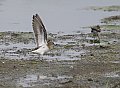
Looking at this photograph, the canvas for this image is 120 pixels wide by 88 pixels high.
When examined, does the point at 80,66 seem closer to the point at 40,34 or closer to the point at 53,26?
the point at 40,34

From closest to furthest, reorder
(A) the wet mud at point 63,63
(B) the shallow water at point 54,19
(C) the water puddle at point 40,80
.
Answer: (C) the water puddle at point 40,80, (A) the wet mud at point 63,63, (B) the shallow water at point 54,19

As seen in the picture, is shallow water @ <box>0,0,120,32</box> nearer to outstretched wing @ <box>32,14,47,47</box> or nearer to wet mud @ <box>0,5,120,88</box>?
wet mud @ <box>0,5,120,88</box>

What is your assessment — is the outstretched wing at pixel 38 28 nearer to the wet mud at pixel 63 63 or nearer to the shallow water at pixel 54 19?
the wet mud at pixel 63 63

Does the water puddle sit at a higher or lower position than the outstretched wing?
lower

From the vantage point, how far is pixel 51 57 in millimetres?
17391

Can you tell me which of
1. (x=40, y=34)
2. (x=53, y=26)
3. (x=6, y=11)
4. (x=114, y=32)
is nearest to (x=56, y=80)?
(x=40, y=34)

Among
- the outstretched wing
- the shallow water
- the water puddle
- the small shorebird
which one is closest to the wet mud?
the water puddle

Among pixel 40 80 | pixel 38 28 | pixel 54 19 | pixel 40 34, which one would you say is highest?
pixel 54 19

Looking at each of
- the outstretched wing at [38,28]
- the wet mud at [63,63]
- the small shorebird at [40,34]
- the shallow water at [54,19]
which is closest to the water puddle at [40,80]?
the wet mud at [63,63]

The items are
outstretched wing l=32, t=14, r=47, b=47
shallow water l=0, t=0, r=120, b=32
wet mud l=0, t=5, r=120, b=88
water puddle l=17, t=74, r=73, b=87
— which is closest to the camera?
water puddle l=17, t=74, r=73, b=87

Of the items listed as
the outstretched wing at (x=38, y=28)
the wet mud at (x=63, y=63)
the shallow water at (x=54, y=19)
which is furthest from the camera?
the shallow water at (x=54, y=19)

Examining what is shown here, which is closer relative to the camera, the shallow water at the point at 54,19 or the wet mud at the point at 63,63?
the wet mud at the point at 63,63

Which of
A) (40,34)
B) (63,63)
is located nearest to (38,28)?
(40,34)

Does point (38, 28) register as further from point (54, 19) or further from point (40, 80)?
point (54, 19)
